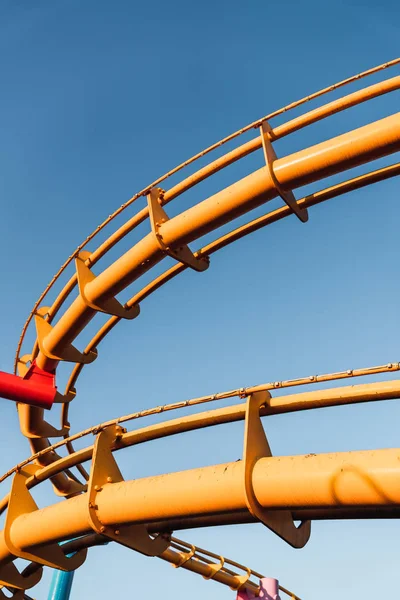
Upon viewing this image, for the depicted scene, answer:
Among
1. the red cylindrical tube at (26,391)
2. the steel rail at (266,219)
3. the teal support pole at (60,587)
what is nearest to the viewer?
the steel rail at (266,219)

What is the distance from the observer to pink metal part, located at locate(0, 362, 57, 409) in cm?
928

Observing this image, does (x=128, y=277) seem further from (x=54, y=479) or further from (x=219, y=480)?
(x=54, y=479)

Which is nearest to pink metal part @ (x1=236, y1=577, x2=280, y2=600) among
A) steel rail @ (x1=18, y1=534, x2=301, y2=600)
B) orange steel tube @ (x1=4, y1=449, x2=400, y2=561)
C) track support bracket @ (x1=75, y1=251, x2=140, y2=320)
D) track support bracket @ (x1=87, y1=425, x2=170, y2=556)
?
steel rail @ (x1=18, y1=534, x2=301, y2=600)

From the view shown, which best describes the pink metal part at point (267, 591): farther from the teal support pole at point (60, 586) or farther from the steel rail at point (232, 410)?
the steel rail at point (232, 410)

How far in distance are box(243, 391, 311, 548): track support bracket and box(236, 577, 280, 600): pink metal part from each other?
6625 millimetres

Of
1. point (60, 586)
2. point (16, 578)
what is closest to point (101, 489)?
point (16, 578)

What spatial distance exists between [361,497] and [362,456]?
0.93 feet

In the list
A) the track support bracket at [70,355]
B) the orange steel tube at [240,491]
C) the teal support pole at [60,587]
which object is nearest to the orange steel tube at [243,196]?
the track support bracket at [70,355]

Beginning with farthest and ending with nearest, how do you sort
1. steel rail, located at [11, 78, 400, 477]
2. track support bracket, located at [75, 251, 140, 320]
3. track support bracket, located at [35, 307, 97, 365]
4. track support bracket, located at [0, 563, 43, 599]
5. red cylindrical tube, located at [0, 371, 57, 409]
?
track support bracket, located at [35, 307, 97, 365] < red cylindrical tube, located at [0, 371, 57, 409] < track support bracket, located at [0, 563, 43, 599] < track support bracket, located at [75, 251, 140, 320] < steel rail, located at [11, 78, 400, 477]

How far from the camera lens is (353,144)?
19.5 feet

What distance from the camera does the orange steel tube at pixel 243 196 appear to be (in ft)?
19.3

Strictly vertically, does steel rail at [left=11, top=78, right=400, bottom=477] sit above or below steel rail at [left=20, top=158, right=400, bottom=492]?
above

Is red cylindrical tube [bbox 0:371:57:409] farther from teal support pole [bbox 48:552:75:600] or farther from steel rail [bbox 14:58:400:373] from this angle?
teal support pole [bbox 48:552:75:600]

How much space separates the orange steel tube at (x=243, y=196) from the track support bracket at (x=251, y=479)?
2164mm
